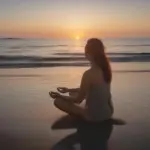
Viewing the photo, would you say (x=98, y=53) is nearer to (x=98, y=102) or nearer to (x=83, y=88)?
(x=83, y=88)

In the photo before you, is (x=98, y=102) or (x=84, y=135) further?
(x=98, y=102)

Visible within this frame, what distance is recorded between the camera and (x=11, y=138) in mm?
4766

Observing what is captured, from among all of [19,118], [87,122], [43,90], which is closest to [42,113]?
[19,118]

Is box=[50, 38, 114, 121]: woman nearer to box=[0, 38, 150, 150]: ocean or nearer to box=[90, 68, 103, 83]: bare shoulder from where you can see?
box=[90, 68, 103, 83]: bare shoulder

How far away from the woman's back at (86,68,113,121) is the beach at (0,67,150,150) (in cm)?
33

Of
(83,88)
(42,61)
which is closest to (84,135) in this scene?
(83,88)

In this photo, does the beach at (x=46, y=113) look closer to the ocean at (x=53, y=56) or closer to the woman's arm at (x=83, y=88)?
the woman's arm at (x=83, y=88)

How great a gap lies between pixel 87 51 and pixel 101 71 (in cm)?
34

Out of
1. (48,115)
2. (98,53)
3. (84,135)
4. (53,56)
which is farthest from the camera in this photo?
(53,56)

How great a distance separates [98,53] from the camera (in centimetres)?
520

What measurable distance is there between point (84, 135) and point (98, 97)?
2.19ft

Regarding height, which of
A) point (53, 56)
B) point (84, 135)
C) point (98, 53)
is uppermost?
point (98, 53)

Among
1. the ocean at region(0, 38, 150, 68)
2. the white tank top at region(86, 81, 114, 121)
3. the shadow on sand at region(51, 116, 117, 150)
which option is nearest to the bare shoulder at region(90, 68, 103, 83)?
the white tank top at region(86, 81, 114, 121)

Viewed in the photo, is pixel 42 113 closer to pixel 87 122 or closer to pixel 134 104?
pixel 87 122
